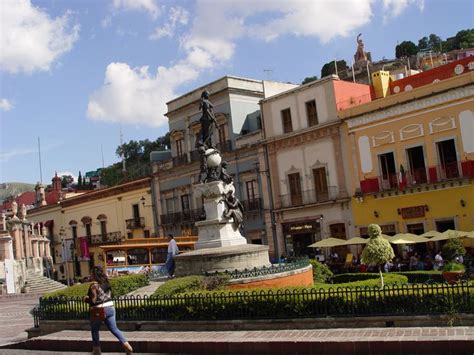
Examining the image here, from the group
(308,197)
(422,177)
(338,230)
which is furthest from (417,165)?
(308,197)

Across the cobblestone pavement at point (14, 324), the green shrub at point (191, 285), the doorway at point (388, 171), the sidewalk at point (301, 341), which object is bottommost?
the cobblestone pavement at point (14, 324)

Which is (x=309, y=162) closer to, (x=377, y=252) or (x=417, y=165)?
(x=417, y=165)

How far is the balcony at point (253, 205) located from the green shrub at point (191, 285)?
22.7 m

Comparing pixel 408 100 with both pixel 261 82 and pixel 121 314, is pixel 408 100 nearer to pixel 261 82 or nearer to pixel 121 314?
pixel 261 82

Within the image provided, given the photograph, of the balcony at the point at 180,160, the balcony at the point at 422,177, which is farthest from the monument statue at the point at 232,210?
the balcony at the point at 180,160

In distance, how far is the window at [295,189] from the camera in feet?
112

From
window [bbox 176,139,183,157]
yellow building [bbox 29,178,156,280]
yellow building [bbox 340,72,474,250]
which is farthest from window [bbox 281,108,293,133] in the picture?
yellow building [bbox 29,178,156,280]

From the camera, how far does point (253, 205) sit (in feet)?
120

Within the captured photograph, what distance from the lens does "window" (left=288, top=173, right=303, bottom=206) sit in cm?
3422

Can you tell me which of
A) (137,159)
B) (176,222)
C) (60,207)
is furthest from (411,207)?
(137,159)

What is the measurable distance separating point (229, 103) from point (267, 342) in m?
29.9

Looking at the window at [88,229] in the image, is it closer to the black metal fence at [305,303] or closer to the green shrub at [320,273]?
the green shrub at [320,273]

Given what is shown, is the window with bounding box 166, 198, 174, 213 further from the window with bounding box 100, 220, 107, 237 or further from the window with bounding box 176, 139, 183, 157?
the window with bounding box 100, 220, 107, 237

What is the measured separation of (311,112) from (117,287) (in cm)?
2095
